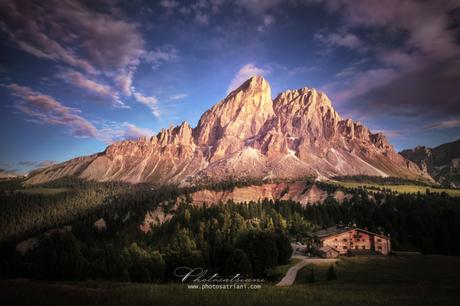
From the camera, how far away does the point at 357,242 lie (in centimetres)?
9988

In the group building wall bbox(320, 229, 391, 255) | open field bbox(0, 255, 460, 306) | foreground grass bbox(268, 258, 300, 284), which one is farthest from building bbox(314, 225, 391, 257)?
open field bbox(0, 255, 460, 306)

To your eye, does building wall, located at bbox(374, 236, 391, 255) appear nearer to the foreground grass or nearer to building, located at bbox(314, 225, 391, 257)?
building, located at bbox(314, 225, 391, 257)

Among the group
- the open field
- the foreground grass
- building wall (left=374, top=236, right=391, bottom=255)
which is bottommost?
building wall (left=374, top=236, right=391, bottom=255)

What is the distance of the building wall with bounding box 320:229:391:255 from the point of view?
9750 centimetres

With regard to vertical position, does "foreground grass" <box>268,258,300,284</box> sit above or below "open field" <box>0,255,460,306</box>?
below

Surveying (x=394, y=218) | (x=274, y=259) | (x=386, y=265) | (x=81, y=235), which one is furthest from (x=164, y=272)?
(x=81, y=235)

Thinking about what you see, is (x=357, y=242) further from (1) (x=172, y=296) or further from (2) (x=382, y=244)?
(1) (x=172, y=296)

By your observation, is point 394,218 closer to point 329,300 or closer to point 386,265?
point 386,265

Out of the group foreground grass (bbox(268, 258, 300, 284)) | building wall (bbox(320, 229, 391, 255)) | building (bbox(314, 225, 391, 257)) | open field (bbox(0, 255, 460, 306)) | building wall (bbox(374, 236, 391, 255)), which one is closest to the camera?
open field (bbox(0, 255, 460, 306))

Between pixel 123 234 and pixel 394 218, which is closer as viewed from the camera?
pixel 394 218

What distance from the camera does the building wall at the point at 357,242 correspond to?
9750 centimetres

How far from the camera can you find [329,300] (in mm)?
23906

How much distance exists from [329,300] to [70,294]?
19.8m

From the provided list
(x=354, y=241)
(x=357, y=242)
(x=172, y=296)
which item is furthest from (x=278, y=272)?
(x=357, y=242)
